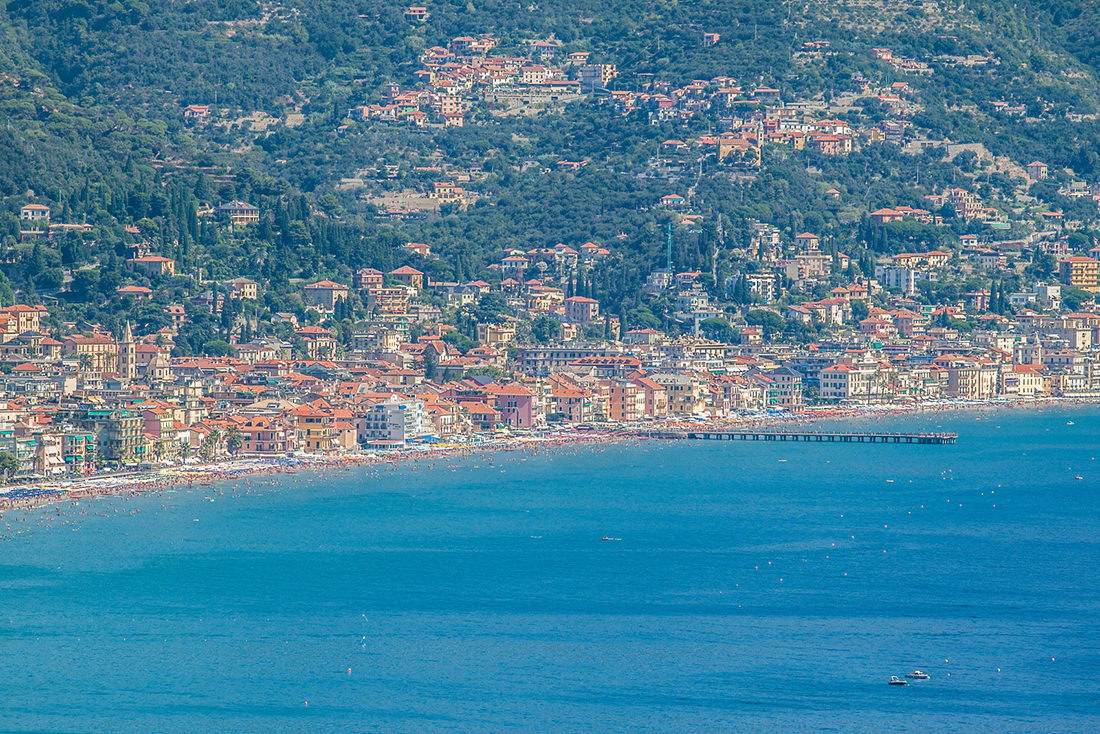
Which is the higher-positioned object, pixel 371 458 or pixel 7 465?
pixel 7 465

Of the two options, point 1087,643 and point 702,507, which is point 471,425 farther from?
point 1087,643

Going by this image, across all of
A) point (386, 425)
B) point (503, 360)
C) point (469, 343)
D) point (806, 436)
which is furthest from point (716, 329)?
point (386, 425)

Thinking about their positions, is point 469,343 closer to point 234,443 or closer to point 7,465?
point 234,443

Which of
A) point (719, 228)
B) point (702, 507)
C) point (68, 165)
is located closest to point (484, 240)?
point (719, 228)

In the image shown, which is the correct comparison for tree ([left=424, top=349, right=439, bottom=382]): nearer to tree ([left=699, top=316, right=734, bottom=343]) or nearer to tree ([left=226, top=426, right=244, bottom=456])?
tree ([left=226, top=426, right=244, bottom=456])

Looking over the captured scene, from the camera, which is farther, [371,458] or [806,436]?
[806,436]

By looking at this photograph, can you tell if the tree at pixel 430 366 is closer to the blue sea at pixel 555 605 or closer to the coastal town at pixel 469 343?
the coastal town at pixel 469 343
